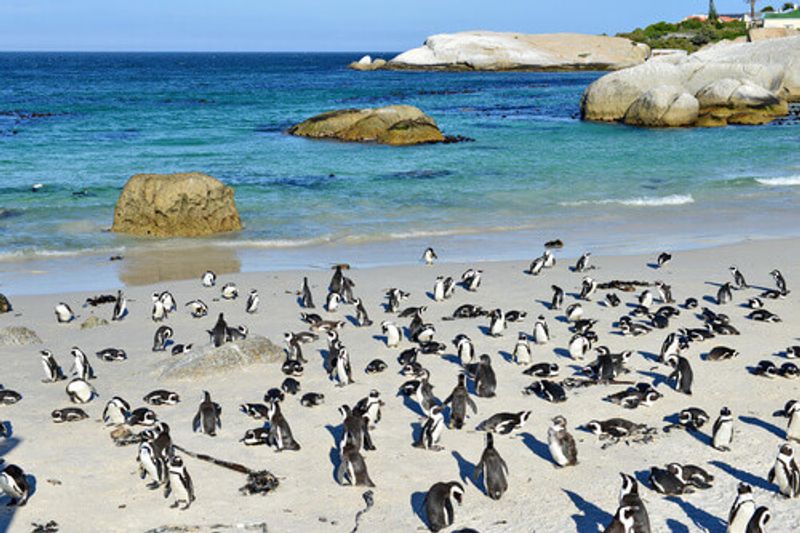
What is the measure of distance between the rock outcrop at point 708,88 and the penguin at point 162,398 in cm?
4908

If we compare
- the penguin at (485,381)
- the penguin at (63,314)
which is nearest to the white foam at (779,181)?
the penguin at (485,381)

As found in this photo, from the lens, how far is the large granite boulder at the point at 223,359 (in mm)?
14133

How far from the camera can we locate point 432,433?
37.4 ft

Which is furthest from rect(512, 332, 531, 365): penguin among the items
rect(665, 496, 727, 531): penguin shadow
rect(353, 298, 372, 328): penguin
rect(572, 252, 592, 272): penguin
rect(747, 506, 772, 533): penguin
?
rect(572, 252, 592, 272): penguin

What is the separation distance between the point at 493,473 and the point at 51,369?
6.73m

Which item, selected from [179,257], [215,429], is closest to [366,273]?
[179,257]

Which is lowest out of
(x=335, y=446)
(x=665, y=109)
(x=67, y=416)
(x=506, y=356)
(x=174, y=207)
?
(x=506, y=356)

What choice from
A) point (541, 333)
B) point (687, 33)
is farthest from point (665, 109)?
point (687, 33)

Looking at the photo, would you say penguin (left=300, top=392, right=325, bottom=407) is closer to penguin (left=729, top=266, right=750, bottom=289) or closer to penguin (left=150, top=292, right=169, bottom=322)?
penguin (left=150, top=292, right=169, bottom=322)

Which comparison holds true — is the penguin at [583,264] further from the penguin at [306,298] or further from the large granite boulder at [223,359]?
the large granite boulder at [223,359]

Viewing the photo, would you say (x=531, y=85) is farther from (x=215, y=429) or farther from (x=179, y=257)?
(x=215, y=429)

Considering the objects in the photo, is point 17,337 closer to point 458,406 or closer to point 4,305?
point 4,305

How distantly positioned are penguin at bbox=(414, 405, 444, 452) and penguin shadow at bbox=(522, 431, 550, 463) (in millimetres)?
985

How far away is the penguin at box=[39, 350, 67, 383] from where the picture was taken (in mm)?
13812
